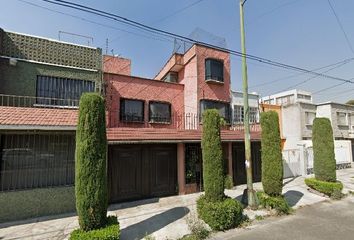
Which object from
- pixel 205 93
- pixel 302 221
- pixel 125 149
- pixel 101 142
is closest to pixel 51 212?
pixel 125 149

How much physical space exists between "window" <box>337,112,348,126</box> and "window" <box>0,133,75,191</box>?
1180 inches

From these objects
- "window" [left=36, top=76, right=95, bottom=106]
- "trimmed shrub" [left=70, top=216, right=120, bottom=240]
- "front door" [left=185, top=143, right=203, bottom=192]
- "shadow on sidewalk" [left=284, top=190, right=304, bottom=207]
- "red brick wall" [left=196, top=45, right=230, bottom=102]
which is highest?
"red brick wall" [left=196, top=45, right=230, bottom=102]

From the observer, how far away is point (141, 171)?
1154 centimetres

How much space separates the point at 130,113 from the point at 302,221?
11.0 meters

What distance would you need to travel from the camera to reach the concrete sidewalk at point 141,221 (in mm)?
7363

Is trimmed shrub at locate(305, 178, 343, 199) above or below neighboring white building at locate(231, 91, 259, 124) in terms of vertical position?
below

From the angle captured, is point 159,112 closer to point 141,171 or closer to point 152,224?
point 141,171

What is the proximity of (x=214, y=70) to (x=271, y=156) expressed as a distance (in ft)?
31.2

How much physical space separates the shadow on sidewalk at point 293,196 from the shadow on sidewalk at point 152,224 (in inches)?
216

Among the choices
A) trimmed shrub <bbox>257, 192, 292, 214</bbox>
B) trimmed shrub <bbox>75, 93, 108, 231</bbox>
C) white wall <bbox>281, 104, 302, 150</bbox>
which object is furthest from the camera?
white wall <bbox>281, 104, 302, 150</bbox>

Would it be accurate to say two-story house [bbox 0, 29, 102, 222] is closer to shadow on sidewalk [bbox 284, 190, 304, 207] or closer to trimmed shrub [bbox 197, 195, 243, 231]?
trimmed shrub [bbox 197, 195, 243, 231]

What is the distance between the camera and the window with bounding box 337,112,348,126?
27.5 meters

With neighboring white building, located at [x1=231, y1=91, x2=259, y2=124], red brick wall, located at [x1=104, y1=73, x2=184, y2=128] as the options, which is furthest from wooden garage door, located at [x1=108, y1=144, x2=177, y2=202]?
neighboring white building, located at [x1=231, y1=91, x2=259, y2=124]

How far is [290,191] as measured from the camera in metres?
13.3
